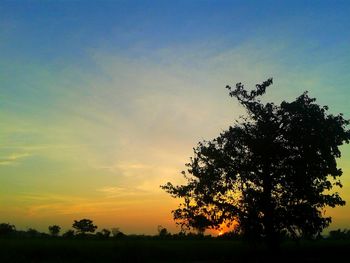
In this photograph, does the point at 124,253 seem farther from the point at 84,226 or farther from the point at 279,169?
the point at 84,226

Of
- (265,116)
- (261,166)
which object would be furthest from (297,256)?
(265,116)

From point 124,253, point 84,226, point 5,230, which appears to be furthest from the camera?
point 84,226

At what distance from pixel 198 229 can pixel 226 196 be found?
4.15 metres

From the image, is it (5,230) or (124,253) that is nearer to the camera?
(124,253)

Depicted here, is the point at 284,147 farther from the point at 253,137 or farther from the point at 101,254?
the point at 101,254

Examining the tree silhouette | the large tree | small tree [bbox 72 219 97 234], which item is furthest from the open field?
small tree [bbox 72 219 97 234]

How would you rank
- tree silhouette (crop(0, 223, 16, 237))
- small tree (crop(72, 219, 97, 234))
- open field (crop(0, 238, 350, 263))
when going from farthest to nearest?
1. small tree (crop(72, 219, 97, 234))
2. tree silhouette (crop(0, 223, 16, 237))
3. open field (crop(0, 238, 350, 263))

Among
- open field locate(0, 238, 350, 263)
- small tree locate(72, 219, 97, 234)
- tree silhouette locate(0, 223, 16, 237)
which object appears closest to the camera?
open field locate(0, 238, 350, 263)

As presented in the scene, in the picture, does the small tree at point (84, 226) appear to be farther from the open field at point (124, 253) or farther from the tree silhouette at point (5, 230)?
the open field at point (124, 253)

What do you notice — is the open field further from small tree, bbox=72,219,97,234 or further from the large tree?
small tree, bbox=72,219,97,234

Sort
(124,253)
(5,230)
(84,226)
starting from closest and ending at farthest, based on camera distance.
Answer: (124,253), (5,230), (84,226)

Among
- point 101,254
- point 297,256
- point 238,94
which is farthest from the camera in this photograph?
point 297,256

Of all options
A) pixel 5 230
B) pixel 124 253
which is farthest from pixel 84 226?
pixel 124 253

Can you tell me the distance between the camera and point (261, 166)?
1515 inches
